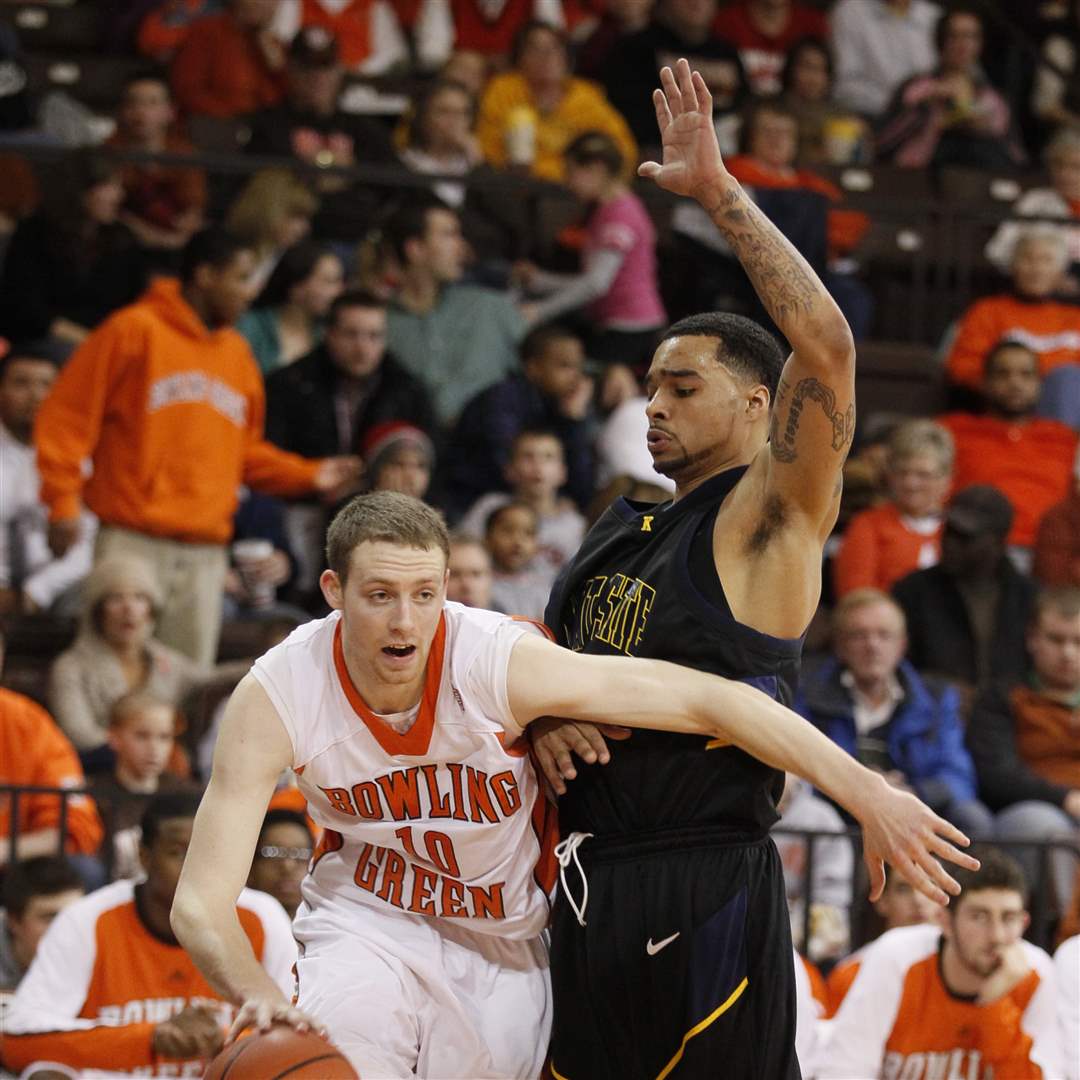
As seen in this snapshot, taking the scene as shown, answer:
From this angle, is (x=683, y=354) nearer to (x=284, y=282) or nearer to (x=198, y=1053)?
(x=198, y=1053)

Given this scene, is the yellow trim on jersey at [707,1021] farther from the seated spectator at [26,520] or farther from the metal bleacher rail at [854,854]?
the seated spectator at [26,520]

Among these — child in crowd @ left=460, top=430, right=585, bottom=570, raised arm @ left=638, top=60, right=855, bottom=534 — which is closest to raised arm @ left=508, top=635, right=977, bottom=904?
raised arm @ left=638, top=60, right=855, bottom=534

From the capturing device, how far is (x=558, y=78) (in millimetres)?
11531

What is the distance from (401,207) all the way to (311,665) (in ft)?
20.0

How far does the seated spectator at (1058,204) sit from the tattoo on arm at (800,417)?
7.86m

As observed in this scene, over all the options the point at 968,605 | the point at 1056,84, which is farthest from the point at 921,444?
the point at 1056,84

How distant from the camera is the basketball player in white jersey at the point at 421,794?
430cm

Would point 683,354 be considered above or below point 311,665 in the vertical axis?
above

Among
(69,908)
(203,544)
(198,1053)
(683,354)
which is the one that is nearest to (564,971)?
(683,354)

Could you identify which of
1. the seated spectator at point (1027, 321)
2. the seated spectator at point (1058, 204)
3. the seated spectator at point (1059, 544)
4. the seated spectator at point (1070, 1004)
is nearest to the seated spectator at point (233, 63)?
the seated spectator at point (1027, 321)

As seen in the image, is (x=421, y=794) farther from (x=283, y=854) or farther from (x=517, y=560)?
(x=517, y=560)

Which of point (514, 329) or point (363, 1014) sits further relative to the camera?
point (514, 329)

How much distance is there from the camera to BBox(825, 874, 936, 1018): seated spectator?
7309 millimetres

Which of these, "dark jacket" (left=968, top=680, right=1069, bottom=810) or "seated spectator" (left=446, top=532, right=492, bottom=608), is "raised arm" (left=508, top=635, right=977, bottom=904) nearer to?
"seated spectator" (left=446, top=532, right=492, bottom=608)
